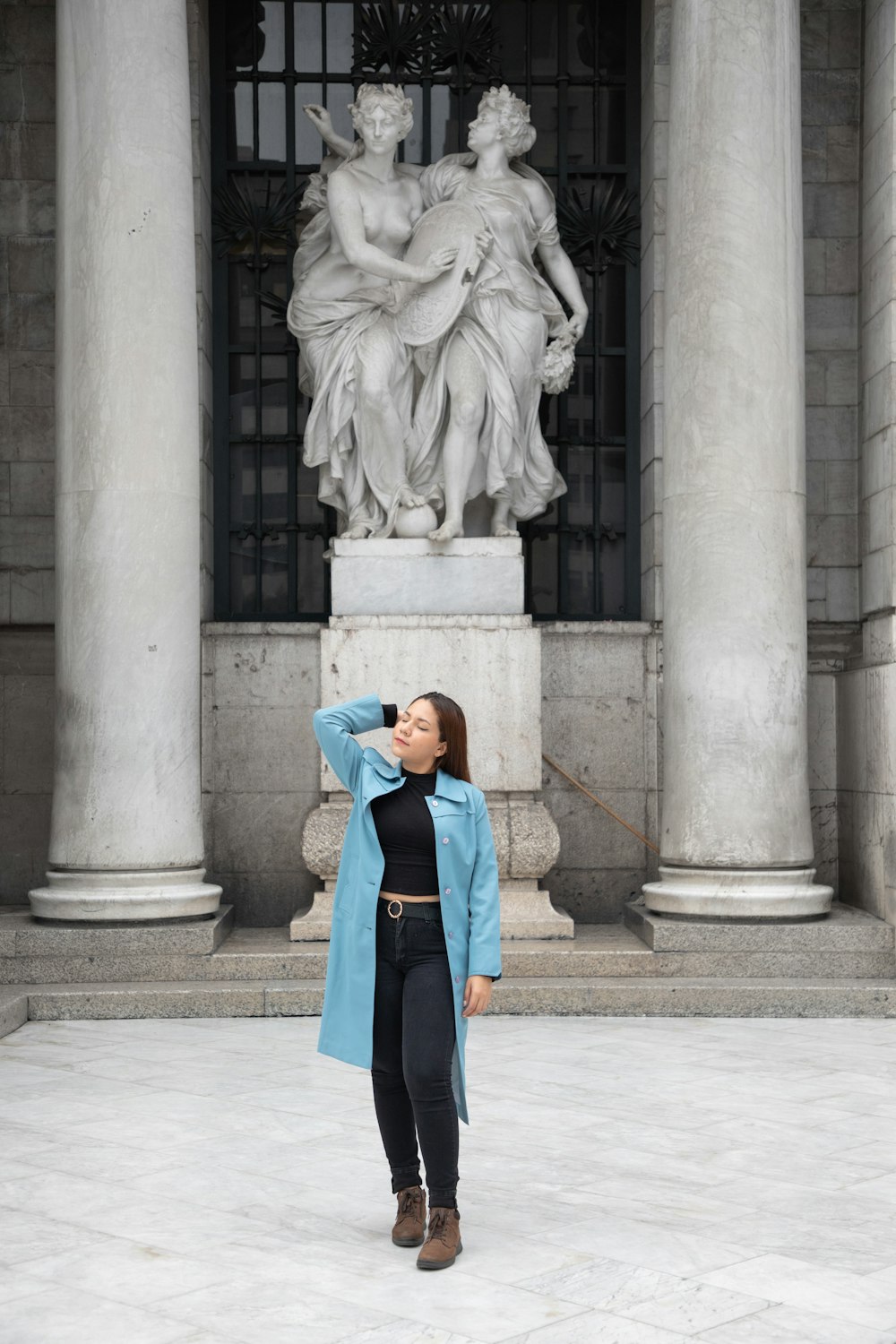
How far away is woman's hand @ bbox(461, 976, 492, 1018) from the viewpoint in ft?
19.5

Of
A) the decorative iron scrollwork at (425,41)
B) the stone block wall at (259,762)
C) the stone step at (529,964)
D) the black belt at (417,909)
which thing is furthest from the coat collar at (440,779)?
the decorative iron scrollwork at (425,41)

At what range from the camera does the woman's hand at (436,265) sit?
12922 millimetres

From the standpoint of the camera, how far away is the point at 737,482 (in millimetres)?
12188

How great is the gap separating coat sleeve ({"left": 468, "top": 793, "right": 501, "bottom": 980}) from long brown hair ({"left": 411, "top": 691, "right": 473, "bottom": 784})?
0.15 meters

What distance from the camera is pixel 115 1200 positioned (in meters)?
6.59

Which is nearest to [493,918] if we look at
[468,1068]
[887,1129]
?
[887,1129]

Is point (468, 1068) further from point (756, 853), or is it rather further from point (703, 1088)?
point (756, 853)

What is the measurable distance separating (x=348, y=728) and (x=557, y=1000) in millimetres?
5466

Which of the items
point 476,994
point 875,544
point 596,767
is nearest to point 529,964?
point 596,767

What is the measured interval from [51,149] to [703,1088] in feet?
32.3

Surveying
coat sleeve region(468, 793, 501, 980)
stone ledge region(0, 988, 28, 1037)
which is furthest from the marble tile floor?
coat sleeve region(468, 793, 501, 980)

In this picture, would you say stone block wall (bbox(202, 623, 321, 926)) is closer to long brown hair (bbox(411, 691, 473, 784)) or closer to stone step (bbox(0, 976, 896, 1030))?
stone step (bbox(0, 976, 896, 1030))

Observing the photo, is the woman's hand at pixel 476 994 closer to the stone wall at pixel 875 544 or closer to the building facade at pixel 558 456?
the building facade at pixel 558 456

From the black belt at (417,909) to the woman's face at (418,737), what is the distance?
1.69 ft
